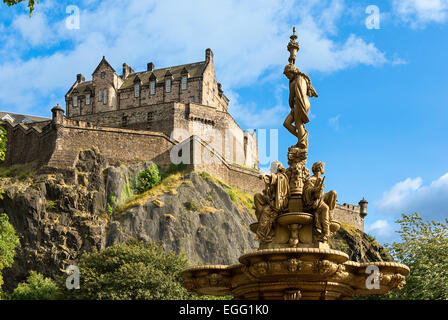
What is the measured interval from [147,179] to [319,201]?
4958 centimetres

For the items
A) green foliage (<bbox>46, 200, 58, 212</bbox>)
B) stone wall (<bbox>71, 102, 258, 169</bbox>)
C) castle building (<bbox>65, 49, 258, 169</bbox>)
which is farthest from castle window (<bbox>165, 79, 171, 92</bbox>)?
green foliage (<bbox>46, 200, 58, 212</bbox>)

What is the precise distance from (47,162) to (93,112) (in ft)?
71.3

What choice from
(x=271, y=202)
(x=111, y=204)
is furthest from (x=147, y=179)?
(x=271, y=202)

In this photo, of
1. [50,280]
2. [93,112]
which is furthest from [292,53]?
[93,112]

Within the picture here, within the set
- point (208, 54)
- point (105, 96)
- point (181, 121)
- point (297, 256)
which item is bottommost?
point (297, 256)

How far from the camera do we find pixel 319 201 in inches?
525

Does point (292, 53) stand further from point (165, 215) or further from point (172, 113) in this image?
point (172, 113)

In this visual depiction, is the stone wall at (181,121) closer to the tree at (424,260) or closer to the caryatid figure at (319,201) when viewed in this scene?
the tree at (424,260)

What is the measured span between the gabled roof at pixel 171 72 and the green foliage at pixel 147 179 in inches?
798

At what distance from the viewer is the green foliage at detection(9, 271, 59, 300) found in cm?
4234

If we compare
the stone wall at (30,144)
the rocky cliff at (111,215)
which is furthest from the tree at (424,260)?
the stone wall at (30,144)

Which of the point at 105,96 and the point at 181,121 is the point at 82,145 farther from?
the point at 105,96

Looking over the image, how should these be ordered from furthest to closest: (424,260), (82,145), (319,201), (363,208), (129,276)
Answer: (363,208), (82,145), (129,276), (424,260), (319,201)

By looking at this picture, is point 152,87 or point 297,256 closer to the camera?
point 297,256
